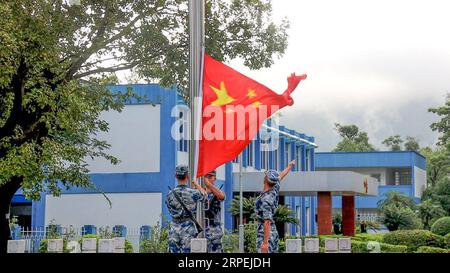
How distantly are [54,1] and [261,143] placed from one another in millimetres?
21447

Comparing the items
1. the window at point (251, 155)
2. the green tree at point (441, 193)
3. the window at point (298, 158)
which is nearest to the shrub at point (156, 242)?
the window at point (251, 155)

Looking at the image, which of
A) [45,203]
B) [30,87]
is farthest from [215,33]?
[45,203]

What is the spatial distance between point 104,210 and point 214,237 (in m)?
16.9

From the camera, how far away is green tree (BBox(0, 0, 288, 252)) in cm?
1580

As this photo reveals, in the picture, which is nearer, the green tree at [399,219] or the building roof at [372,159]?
the green tree at [399,219]

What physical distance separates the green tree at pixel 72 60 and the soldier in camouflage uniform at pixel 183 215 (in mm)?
6642

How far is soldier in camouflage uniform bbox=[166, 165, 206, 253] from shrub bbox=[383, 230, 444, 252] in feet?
45.7

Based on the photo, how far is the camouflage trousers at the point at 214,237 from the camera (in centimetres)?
944

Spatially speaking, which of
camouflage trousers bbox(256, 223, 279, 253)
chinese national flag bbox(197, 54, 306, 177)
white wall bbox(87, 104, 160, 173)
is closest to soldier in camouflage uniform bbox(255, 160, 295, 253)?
camouflage trousers bbox(256, 223, 279, 253)

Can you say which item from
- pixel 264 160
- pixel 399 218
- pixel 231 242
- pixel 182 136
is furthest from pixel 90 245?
pixel 264 160

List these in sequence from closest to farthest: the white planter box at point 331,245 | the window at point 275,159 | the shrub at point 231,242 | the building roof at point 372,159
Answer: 1. the white planter box at point 331,245
2. the shrub at point 231,242
3. the window at point 275,159
4. the building roof at point 372,159

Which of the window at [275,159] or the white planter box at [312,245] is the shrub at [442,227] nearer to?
the window at [275,159]

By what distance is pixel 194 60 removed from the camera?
32.9 feet

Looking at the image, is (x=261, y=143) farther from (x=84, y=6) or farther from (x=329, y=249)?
(x=329, y=249)
